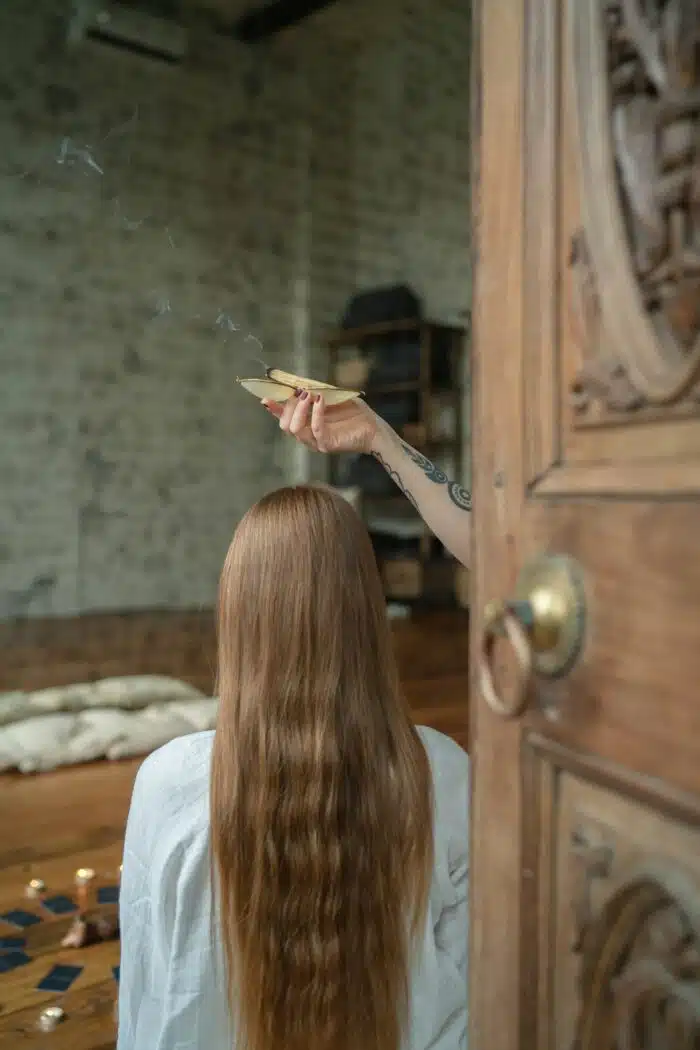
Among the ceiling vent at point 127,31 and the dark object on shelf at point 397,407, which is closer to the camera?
the ceiling vent at point 127,31

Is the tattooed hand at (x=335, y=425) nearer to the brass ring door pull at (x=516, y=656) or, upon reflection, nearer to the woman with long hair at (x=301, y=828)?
the woman with long hair at (x=301, y=828)

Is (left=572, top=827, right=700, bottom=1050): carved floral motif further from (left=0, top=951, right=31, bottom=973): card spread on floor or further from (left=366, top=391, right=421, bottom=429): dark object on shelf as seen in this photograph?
(left=366, top=391, right=421, bottom=429): dark object on shelf

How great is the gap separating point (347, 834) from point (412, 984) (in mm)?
193

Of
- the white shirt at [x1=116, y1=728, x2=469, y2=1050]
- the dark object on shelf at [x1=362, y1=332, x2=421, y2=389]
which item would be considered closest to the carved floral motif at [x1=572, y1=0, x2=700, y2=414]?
the white shirt at [x1=116, y1=728, x2=469, y2=1050]

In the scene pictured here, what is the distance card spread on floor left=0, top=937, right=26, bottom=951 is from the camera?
1.62m

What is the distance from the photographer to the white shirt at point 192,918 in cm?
96

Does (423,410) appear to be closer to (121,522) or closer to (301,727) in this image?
(121,522)

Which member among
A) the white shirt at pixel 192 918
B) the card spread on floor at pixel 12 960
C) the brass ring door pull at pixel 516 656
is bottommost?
the card spread on floor at pixel 12 960

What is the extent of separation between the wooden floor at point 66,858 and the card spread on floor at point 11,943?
0.4 inches

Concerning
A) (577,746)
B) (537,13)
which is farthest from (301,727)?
(537,13)

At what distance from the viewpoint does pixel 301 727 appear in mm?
924

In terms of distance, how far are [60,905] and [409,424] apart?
13.4 ft

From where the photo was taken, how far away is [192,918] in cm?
96

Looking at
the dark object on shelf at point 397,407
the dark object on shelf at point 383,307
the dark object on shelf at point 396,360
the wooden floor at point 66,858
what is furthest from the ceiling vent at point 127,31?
the wooden floor at point 66,858
